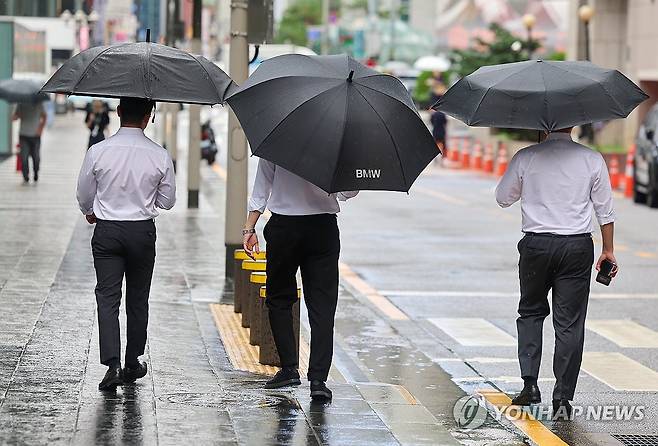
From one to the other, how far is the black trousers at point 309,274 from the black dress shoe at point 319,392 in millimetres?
41

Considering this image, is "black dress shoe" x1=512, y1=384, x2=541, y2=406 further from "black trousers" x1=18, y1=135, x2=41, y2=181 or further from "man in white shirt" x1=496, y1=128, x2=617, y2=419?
"black trousers" x1=18, y1=135, x2=41, y2=181

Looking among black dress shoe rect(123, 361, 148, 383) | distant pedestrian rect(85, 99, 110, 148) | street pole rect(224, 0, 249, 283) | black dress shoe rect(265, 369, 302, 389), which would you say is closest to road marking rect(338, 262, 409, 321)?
street pole rect(224, 0, 249, 283)

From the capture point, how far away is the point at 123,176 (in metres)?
8.30

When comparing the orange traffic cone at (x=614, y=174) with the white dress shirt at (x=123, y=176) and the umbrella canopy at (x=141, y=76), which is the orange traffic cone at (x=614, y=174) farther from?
the white dress shirt at (x=123, y=176)

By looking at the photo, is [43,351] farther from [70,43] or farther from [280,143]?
[70,43]

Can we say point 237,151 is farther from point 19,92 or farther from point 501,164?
point 501,164

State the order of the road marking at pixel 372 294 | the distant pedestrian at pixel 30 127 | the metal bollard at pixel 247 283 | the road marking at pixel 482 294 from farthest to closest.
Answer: the distant pedestrian at pixel 30 127, the road marking at pixel 482 294, the road marking at pixel 372 294, the metal bollard at pixel 247 283

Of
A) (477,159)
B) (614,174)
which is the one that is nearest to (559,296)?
(614,174)

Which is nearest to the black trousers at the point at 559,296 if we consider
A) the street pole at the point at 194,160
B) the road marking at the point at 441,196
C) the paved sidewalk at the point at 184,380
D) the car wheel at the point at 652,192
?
the paved sidewalk at the point at 184,380

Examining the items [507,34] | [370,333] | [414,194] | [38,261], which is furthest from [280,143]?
[507,34]

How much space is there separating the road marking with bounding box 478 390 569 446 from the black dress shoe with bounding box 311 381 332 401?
1109 millimetres

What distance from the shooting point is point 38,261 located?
599 inches

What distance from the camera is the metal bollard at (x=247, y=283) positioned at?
10.8 m

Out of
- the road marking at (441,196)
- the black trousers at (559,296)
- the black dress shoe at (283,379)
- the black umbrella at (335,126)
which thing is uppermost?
the black umbrella at (335,126)
